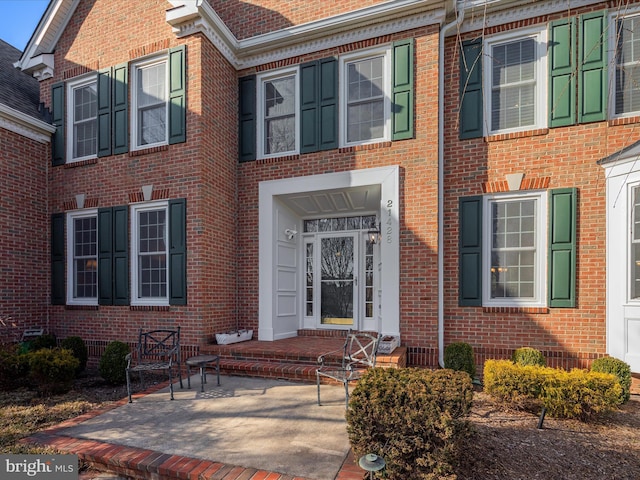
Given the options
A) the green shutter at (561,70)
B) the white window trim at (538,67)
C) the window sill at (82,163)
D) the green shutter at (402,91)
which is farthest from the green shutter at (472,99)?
the window sill at (82,163)

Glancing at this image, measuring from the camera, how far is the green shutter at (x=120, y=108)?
7.39 meters

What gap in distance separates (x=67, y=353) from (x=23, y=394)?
814 mm

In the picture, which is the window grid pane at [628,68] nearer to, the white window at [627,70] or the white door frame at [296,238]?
the white window at [627,70]

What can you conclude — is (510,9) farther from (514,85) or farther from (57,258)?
(57,258)

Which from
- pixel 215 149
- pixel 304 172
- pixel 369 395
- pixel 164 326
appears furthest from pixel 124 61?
pixel 369 395

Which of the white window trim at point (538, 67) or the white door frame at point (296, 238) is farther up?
the white window trim at point (538, 67)

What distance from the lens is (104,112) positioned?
24.8 ft

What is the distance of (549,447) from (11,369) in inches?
308

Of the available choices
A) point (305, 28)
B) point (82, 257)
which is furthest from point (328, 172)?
point (82, 257)

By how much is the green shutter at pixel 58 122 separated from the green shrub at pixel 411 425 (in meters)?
8.54

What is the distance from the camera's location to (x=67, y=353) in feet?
19.6

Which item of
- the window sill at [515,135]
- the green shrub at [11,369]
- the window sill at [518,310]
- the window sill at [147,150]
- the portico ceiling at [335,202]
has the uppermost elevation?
the window sill at [515,135]

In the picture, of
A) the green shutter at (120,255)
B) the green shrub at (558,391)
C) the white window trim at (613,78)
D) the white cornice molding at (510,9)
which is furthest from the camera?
the green shutter at (120,255)

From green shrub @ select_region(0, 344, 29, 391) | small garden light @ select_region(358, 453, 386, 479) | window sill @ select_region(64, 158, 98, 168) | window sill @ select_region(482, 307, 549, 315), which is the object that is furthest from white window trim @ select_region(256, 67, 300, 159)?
small garden light @ select_region(358, 453, 386, 479)
